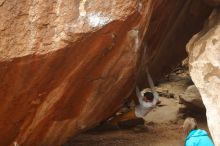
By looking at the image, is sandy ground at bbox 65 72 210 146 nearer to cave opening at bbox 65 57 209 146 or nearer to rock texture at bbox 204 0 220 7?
cave opening at bbox 65 57 209 146

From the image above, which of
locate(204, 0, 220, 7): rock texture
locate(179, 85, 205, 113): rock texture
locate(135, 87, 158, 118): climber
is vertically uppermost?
locate(204, 0, 220, 7): rock texture

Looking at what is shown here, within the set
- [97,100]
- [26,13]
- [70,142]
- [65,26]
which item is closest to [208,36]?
[97,100]

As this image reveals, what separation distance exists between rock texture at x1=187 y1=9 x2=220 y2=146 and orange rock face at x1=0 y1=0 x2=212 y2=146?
827mm

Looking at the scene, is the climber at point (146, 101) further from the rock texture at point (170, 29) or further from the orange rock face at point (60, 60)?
the orange rock face at point (60, 60)

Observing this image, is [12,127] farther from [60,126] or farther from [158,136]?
[158,136]

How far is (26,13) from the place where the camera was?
508cm

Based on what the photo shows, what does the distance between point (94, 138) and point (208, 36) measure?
314 cm

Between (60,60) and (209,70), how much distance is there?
2055mm

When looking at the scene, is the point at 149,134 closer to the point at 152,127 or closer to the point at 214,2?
the point at 152,127

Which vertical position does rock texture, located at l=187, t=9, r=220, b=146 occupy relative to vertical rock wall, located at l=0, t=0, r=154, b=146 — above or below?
below

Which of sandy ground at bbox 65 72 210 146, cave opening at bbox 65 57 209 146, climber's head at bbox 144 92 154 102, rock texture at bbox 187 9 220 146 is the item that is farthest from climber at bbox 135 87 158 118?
rock texture at bbox 187 9 220 146

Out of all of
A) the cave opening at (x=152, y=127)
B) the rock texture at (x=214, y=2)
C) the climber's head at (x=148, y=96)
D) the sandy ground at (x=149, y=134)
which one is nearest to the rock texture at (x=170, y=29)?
the climber's head at (x=148, y=96)

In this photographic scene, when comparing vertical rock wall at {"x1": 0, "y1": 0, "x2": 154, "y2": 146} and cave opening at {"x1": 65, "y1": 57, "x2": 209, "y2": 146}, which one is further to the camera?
cave opening at {"x1": 65, "y1": 57, "x2": 209, "y2": 146}

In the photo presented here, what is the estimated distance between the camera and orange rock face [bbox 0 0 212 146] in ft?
16.8
